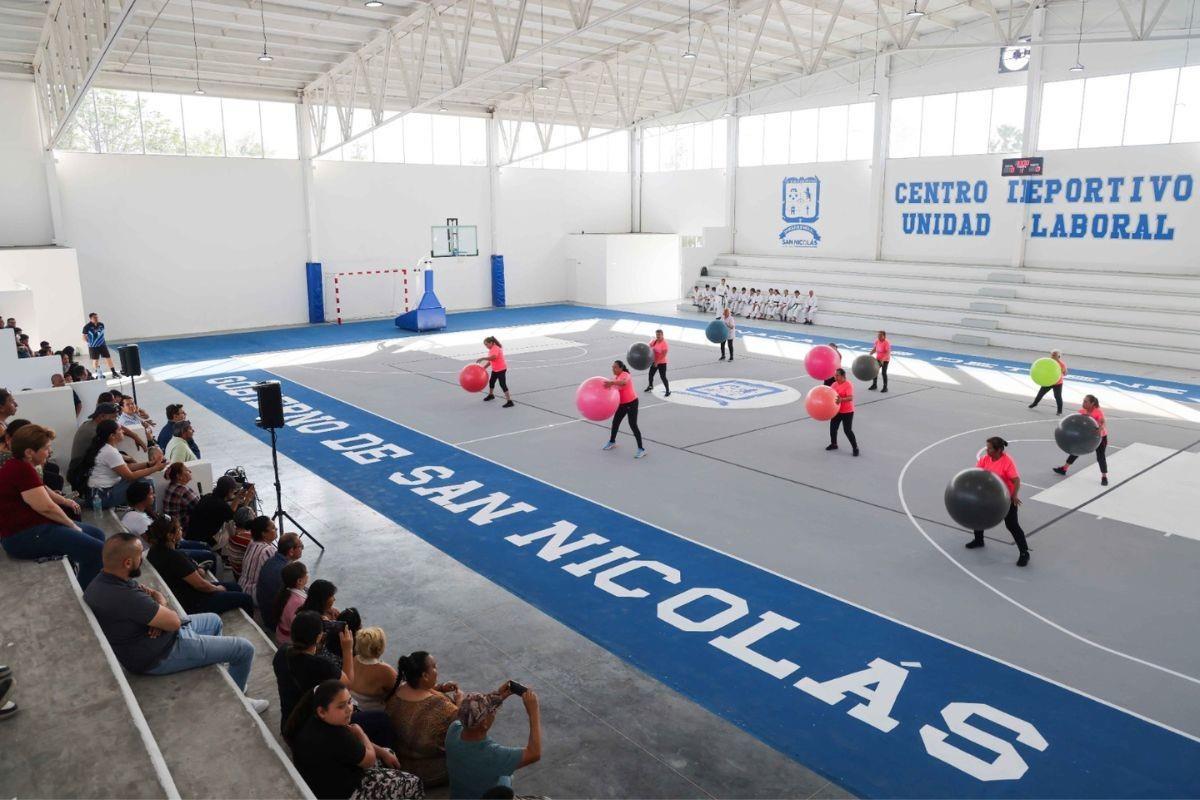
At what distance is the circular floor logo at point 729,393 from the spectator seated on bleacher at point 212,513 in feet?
34.1

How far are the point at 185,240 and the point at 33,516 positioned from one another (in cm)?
2275

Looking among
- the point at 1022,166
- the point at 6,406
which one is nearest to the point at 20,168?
the point at 6,406

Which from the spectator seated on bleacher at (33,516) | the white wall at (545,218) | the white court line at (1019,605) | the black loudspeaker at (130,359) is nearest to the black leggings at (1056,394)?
the white court line at (1019,605)

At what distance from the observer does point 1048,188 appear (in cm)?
2542

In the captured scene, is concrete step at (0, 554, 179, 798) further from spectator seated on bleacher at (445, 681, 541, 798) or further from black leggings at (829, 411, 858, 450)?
black leggings at (829, 411, 858, 450)

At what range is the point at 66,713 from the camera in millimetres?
4906

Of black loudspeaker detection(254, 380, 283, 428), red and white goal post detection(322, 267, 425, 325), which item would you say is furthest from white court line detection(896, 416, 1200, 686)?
red and white goal post detection(322, 267, 425, 325)

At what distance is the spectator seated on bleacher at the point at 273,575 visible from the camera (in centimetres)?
698

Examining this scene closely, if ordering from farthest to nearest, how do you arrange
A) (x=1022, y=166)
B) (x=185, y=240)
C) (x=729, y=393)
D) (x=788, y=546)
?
(x=185, y=240), (x=1022, y=166), (x=729, y=393), (x=788, y=546)

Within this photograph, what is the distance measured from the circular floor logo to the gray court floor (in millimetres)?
653

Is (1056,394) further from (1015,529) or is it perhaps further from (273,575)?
(273,575)

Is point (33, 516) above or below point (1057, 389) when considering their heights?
above

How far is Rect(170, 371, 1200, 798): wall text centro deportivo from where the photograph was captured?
238 inches

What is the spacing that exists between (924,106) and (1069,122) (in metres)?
4.88
